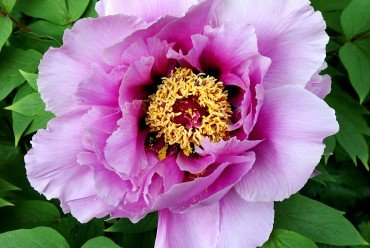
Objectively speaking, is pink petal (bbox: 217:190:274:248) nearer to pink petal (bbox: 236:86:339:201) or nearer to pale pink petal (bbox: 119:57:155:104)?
pink petal (bbox: 236:86:339:201)

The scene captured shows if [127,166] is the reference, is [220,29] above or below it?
above

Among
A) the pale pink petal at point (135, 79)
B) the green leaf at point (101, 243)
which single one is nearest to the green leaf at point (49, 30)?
the pale pink petal at point (135, 79)

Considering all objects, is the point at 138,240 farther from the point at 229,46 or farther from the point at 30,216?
the point at 229,46

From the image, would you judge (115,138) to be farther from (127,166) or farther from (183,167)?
(183,167)

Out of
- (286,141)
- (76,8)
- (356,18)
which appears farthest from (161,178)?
(356,18)

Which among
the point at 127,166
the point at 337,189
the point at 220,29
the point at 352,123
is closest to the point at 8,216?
the point at 127,166
